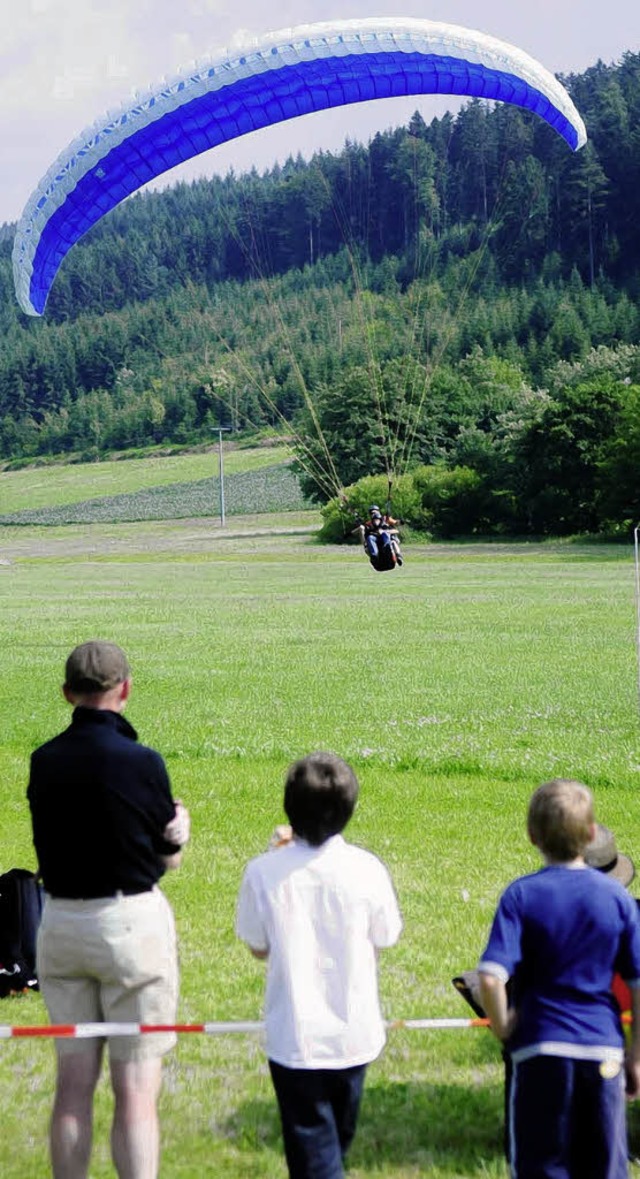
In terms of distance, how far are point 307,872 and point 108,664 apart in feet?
3.35

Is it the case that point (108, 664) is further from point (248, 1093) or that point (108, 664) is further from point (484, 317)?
point (484, 317)

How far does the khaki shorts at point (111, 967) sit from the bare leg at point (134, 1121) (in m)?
0.05

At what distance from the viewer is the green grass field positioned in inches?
208

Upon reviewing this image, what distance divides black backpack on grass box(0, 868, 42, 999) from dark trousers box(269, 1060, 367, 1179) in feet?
7.70

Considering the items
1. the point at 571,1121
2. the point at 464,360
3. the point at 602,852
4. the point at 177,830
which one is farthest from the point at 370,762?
the point at 464,360

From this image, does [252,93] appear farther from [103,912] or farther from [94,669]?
[103,912]

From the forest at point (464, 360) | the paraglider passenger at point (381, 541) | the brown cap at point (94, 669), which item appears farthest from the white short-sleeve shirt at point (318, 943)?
the forest at point (464, 360)

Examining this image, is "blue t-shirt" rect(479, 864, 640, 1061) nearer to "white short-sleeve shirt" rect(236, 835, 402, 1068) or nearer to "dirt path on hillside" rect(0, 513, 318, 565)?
"white short-sleeve shirt" rect(236, 835, 402, 1068)

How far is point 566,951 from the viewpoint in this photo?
3684 mm

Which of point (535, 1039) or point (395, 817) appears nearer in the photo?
point (535, 1039)

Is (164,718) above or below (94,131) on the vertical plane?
below

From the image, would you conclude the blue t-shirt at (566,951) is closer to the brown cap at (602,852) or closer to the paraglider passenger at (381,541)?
the brown cap at (602,852)

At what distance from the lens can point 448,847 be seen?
393 inches

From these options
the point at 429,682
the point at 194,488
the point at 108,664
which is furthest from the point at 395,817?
the point at 194,488
